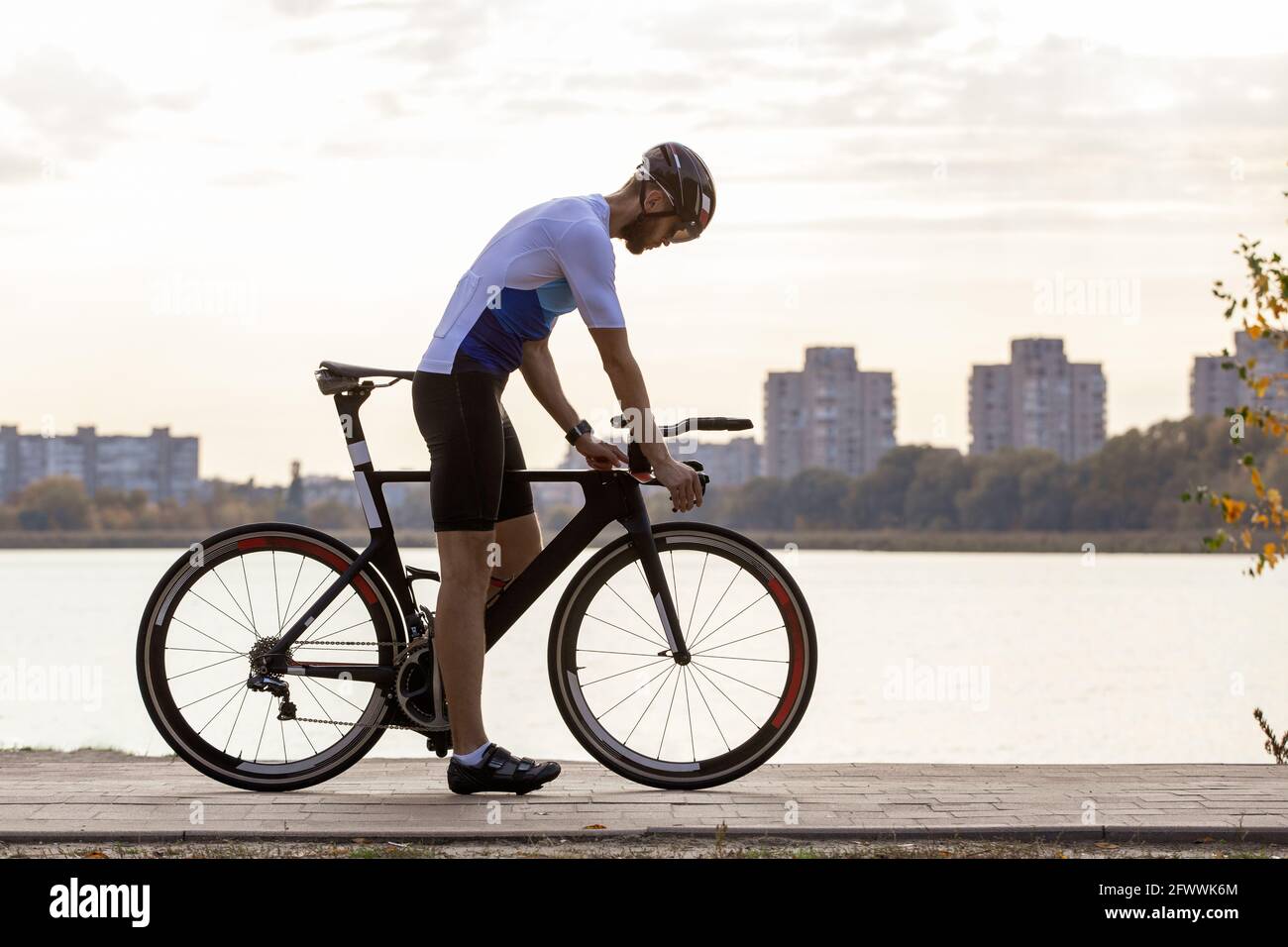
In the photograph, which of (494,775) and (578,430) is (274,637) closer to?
(494,775)

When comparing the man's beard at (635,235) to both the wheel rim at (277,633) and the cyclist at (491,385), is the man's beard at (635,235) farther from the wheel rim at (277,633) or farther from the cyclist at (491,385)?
the wheel rim at (277,633)

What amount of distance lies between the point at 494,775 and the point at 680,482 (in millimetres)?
1017

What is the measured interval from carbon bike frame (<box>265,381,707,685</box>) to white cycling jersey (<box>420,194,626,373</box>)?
394 millimetres

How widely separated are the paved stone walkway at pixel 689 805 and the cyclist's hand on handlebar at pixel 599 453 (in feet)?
3.26

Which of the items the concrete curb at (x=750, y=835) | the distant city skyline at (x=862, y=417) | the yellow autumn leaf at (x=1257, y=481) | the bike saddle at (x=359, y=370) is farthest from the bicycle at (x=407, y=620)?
the distant city skyline at (x=862, y=417)

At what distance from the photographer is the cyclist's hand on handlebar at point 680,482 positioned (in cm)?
475

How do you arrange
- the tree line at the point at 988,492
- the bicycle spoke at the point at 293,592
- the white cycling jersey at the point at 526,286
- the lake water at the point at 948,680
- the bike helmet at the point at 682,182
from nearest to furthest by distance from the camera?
the white cycling jersey at the point at 526,286 → the bike helmet at the point at 682,182 → the bicycle spoke at the point at 293,592 → the lake water at the point at 948,680 → the tree line at the point at 988,492

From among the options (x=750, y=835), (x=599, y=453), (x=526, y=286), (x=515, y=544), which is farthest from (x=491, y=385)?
(x=750, y=835)

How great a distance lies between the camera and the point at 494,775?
4770 millimetres

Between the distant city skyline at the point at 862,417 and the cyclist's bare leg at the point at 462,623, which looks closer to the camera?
the cyclist's bare leg at the point at 462,623

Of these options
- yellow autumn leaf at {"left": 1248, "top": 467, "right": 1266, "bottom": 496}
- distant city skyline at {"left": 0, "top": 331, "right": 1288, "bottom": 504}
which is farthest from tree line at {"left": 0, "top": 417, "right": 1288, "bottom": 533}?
yellow autumn leaf at {"left": 1248, "top": 467, "right": 1266, "bottom": 496}
